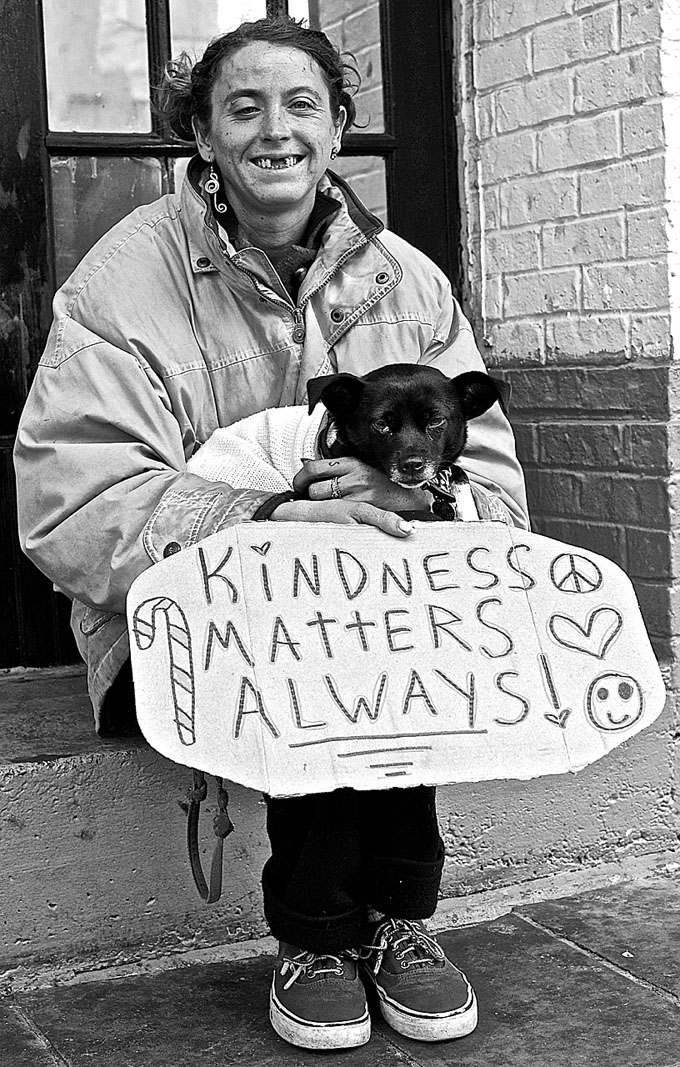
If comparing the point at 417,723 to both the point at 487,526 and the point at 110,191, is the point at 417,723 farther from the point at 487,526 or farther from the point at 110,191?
the point at 110,191

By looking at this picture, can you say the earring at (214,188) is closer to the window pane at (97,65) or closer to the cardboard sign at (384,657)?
the window pane at (97,65)

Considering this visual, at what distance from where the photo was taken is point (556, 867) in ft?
10.4

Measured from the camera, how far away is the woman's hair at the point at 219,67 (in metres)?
2.78

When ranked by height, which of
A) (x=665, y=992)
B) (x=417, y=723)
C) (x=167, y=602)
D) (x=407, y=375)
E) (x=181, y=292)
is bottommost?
(x=665, y=992)

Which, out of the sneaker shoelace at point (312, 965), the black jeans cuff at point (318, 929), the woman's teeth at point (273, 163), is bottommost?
the sneaker shoelace at point (312, 965)

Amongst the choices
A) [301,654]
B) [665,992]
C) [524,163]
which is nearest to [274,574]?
[301,654]

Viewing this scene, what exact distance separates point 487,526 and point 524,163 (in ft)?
4.64

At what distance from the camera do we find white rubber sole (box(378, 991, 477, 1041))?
232 cm

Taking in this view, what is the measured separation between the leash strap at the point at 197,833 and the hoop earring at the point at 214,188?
3.84ft

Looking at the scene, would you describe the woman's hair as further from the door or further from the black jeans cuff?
the black jeans cuff

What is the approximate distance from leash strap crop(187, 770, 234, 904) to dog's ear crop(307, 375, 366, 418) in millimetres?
731

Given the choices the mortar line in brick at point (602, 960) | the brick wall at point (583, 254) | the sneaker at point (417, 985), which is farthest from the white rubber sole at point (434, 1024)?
the brick wall at point (583, 254)

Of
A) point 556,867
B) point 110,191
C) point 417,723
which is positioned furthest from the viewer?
point 110,191

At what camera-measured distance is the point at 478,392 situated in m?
2.65
